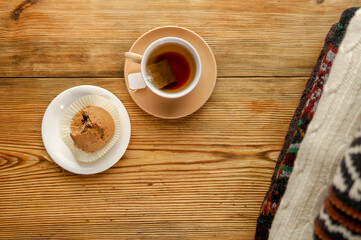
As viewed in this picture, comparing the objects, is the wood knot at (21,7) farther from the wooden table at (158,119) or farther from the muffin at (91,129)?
the muffin at (91,129)

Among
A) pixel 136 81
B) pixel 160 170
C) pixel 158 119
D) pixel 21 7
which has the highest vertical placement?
pixel 21 7

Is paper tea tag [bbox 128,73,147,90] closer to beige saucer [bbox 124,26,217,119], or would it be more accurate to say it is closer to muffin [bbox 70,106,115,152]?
beige saucer [bbox 124,26,217,119]

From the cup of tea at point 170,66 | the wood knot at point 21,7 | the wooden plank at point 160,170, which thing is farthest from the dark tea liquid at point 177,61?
the wood knot at point 21,7

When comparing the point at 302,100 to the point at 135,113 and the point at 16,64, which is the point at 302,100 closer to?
the point at 135,113

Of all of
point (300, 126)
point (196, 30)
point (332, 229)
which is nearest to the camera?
point (332, 229)

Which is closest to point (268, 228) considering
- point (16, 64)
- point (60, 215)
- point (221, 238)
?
point (221, 238)

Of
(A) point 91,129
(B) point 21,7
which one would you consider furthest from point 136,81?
(B) point 21,7

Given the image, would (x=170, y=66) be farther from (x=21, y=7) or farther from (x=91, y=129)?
(x=21, y=7)
